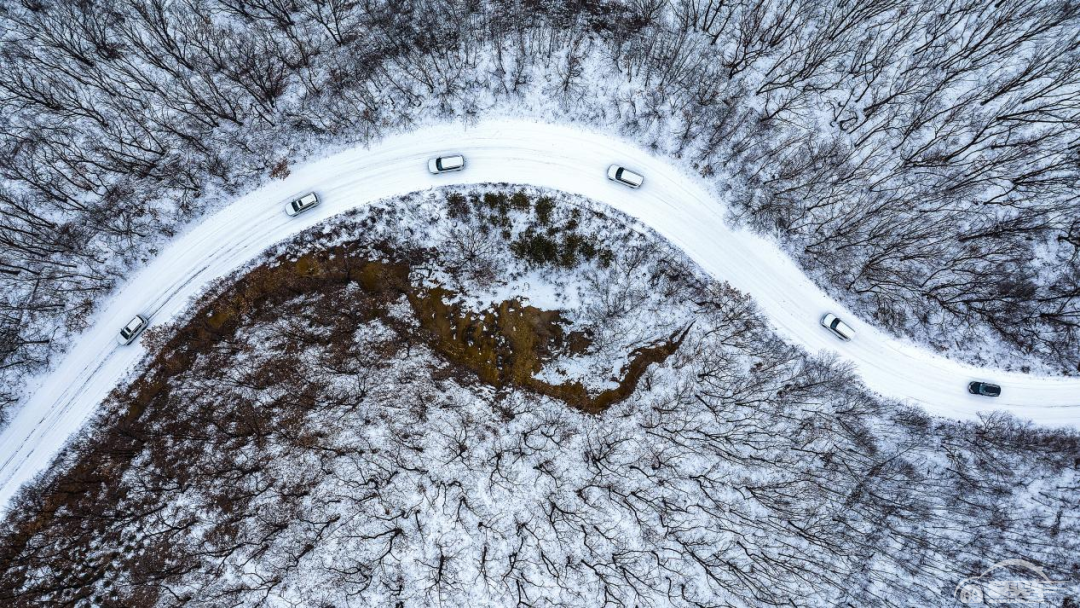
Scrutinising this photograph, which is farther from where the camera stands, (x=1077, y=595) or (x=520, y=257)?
(x=520, y=257)

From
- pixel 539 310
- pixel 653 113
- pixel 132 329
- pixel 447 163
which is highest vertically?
pixel 653 113

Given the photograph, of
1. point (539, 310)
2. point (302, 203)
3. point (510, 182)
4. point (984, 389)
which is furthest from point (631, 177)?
point (984, 389)

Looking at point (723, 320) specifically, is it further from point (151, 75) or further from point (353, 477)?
point (151, 75)

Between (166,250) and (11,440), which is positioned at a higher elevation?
(166,250)

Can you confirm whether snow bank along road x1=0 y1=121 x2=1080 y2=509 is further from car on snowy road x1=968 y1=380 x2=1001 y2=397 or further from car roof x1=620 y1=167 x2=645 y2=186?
car roof x1=620 y1=167 x2=645 y2=186

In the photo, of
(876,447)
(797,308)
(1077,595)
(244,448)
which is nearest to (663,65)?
(797,308)

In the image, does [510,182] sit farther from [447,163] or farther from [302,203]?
[302,203]
